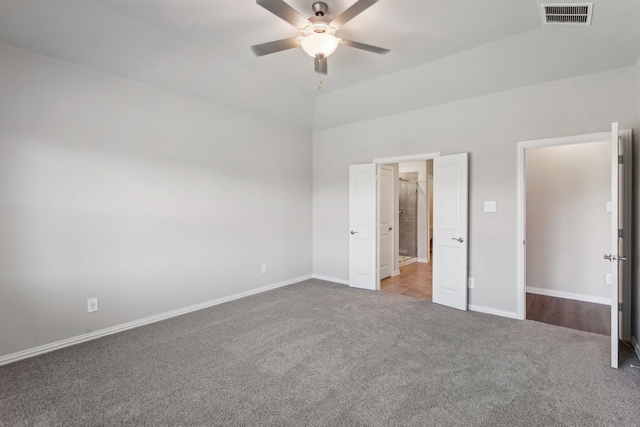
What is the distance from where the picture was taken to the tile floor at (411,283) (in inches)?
189

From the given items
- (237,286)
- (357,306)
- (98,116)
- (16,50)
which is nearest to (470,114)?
(357,306)

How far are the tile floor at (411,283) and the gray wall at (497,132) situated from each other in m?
0.95

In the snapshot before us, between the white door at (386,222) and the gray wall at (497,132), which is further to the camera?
the white door at (386,222)

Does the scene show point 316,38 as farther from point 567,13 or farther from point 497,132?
point 497,132

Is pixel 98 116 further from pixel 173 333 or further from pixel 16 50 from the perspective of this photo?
pixel 173 333

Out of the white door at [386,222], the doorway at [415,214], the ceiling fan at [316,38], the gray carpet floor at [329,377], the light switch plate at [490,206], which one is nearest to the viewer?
the gray carpet floor at [329,377]

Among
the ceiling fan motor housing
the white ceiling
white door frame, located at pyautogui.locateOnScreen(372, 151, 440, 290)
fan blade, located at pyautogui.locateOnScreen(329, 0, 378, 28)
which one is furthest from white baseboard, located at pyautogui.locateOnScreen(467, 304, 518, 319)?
the ceiling fan motor housing

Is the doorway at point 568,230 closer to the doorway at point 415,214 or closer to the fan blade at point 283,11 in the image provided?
→ the doorway at point 415,214

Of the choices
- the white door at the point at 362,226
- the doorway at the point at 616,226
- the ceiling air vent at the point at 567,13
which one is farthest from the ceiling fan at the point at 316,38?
the white door at the point at 362,226

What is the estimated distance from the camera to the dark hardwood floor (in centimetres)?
345

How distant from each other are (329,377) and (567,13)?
11.7 ft

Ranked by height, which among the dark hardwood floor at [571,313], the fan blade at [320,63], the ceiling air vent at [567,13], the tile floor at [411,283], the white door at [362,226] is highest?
the ceiling air vent at [567,13]

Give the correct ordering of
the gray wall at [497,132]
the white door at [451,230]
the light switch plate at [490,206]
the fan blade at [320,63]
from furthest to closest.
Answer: the white door at [451,230] < the light switch plate at [490,206] < the gray wall at [497,132] < the fan blade at [320,63]

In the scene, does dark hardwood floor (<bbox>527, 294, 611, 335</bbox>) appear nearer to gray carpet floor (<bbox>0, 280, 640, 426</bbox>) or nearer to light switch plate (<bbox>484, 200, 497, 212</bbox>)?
gray carpet floor (<bbox>0, 280, 640, 426</bbox>)
